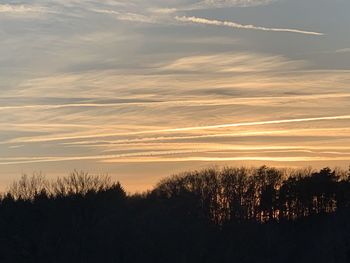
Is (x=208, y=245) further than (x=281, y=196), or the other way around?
(x=281, y=196)

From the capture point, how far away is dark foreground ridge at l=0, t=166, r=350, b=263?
85.8 meters

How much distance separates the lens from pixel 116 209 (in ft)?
322

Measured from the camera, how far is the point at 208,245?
86.4 m

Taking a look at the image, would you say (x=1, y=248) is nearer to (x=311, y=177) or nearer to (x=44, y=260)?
(x=44, y=260)

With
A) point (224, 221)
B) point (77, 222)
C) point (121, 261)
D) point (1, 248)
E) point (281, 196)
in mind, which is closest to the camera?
point (121, 261)

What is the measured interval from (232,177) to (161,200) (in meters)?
18.0

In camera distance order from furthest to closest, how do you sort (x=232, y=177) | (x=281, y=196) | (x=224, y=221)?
(x=232, y=177) < (x=281, y=196) < (x=224, y=221)

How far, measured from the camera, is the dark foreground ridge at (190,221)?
8575 centimetres

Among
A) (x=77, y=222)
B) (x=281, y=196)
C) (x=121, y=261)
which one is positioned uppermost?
(x=281, y=196)

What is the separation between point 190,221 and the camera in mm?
95625

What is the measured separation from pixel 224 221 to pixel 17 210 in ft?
100

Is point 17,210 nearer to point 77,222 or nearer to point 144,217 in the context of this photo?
point 77,222

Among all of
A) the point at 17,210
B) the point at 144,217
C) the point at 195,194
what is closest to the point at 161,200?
the point at 195,194

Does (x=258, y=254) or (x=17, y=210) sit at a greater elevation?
(x=17, y=210)
